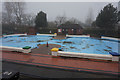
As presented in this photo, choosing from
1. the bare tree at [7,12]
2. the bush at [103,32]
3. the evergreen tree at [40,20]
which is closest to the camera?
the bush at [103,32]

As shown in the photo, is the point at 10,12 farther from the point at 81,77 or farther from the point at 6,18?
the point at 81,77

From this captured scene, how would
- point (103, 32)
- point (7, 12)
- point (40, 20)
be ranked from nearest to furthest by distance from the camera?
point (103, 32) → point (40, 20) → point (7, 12)

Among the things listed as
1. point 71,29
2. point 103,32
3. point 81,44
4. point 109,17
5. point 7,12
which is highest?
point 7,12

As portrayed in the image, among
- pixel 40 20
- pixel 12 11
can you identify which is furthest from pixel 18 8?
pixel 40 20

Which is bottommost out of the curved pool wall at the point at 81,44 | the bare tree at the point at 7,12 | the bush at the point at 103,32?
the curved pool wall at the point at 81,44

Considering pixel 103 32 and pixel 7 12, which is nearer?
pixel 103 32

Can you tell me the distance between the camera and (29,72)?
521 centimetres

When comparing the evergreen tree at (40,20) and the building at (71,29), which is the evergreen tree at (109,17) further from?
the evergreen tree at (40,20)

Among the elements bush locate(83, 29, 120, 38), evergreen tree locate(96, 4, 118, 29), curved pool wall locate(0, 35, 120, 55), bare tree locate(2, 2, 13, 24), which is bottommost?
curved pool wall locate(0, 35, 120, 55)

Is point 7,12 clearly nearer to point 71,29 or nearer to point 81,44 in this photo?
point 71,29

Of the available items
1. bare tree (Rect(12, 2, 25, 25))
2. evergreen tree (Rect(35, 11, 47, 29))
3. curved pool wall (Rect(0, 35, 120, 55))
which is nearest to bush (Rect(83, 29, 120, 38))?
curved pool wall (Rect(0, 35, 120, 55))

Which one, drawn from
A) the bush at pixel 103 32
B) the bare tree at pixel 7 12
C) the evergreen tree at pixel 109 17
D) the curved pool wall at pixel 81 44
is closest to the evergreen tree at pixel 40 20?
the bare tree at pixel 7 12

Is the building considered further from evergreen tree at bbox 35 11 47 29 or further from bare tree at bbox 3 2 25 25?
bare tree at bbox 3 2 25 25

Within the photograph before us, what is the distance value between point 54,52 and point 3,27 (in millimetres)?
35119
